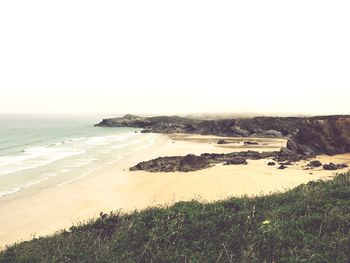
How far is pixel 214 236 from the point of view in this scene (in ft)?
29.0

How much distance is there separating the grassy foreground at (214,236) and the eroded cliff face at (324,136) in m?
28.1

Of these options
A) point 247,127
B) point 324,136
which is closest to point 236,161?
point 324,136

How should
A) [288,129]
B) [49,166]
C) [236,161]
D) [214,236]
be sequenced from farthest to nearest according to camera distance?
[288,129]
[49,166]
[236,161]
[214,236]

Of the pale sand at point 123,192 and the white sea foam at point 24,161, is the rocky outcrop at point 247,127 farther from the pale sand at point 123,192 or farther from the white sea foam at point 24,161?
the pale sand at point 123,192

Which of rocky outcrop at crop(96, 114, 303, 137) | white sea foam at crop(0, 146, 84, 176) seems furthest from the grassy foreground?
rocky outcrop at crop(96, 114, 303, 137)

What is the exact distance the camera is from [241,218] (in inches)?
374

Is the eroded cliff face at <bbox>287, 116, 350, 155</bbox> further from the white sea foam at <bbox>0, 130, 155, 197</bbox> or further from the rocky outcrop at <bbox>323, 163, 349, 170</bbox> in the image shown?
the white sea foam at <bbox>0, 130, 155, 197</bbox>

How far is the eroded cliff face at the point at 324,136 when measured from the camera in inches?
1438

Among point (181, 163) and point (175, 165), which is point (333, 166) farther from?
point (175, 165)

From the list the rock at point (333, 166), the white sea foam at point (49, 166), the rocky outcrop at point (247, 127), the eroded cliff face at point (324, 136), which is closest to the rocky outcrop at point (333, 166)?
the rock at point (333, 166)

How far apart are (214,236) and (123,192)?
16137 millimetres

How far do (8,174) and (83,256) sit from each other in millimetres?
26416

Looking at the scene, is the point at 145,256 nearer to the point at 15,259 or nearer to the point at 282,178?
the point at 15,259

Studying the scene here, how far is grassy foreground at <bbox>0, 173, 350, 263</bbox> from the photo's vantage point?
8.02 metres
